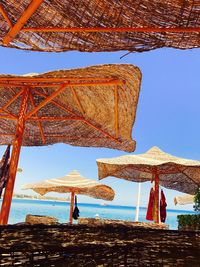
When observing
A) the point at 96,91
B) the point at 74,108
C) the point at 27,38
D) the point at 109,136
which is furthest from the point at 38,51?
the point at 109,136

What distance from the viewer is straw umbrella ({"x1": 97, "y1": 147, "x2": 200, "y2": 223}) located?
7.77 metres

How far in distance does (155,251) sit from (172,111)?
4528 cm

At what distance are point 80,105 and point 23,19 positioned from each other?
2.83 m

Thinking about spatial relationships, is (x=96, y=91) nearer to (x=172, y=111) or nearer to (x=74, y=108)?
(x=74, y=108)

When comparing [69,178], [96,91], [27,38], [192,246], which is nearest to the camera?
[192,246]

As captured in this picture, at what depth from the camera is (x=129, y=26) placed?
8.09 ft

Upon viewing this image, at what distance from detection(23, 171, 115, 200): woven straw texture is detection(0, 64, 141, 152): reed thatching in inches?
122

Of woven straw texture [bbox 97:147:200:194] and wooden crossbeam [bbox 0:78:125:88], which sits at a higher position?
wooden crossbeam [bbox 0:78:125:88]

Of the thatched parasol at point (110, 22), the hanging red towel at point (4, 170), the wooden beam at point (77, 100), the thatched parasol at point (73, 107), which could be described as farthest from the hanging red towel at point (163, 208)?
the thatched parasol at point (110, 22)

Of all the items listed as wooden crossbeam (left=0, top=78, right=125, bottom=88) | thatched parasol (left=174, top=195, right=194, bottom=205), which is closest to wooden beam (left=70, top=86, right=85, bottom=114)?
wooden crossbeam (left=0, top=78, right=125, bottom=88)

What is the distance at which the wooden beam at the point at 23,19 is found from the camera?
2.16 m

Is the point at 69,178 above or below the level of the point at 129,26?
below

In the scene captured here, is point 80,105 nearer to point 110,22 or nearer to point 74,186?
point 110,22

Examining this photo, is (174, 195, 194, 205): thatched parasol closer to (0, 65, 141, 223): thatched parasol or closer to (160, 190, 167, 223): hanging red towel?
(160, 190, 167, 223): hanging red towel
